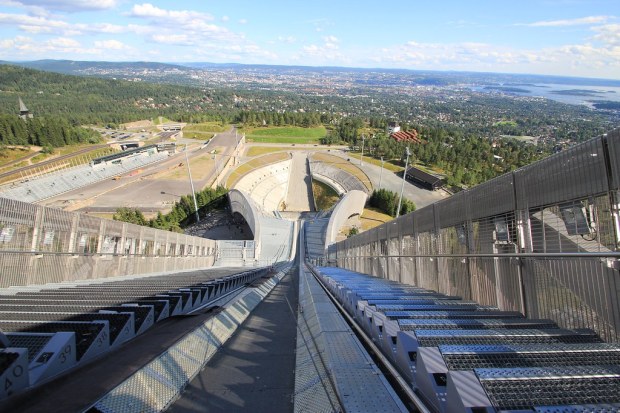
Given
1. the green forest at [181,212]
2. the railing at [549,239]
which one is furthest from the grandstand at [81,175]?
the railing at [549,239]

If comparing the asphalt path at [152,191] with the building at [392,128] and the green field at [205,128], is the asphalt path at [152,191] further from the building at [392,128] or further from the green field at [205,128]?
the green field at [205,128]

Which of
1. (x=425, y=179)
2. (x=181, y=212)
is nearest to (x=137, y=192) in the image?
(x=181, y=212)

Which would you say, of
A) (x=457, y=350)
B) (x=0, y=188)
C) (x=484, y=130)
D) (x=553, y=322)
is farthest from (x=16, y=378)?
(x=484, y=130)

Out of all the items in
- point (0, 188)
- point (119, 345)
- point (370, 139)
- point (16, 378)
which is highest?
point (370, 139)

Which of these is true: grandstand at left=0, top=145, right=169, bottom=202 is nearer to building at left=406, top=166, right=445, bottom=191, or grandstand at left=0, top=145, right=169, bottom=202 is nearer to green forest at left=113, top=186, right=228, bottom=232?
green forest at left=113, top=186, right=228, bottom=232

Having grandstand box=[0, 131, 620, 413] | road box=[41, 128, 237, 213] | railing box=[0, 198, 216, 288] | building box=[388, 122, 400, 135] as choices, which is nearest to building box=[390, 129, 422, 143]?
building box=[388, 122, 400, 135]

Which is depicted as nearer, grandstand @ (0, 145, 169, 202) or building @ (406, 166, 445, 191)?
Result: grandstand @ (0, 145, 169, 202)

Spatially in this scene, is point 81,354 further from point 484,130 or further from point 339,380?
point 484,130

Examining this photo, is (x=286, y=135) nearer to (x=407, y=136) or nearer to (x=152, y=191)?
(x=407, y=136)
